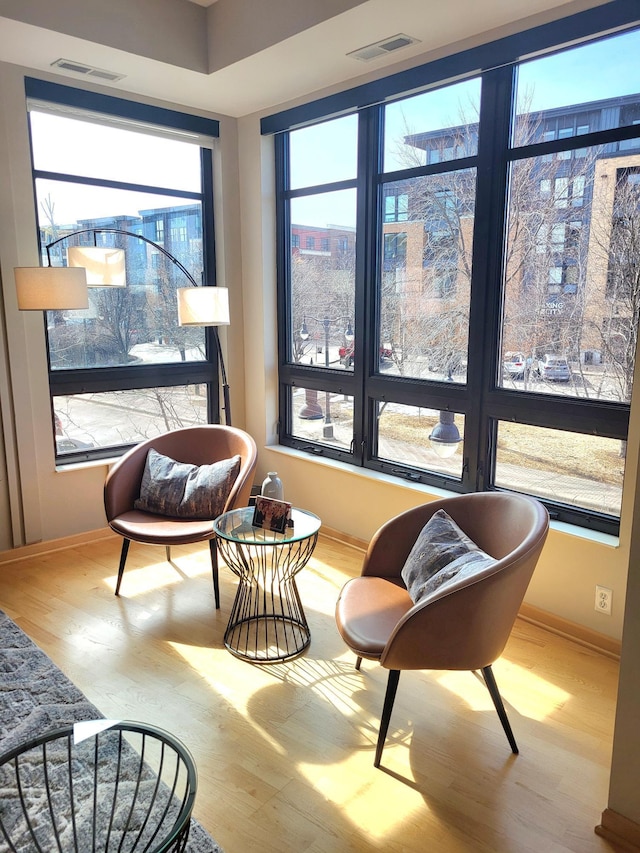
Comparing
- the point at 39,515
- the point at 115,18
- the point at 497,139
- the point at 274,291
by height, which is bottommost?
the point at 39,515

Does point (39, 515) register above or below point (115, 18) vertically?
below

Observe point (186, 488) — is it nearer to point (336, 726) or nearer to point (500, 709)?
point (336, 726)

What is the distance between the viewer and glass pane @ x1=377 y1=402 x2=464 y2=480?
360cm

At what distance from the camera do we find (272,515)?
2.86 m

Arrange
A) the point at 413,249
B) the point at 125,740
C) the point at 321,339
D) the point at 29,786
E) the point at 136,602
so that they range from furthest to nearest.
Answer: the point at 321,339
the point at 413,249
the point at 136,602
the point at 125,740
the point at 29,786

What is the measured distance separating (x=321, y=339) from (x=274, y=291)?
55 cm

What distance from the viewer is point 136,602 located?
3.36m

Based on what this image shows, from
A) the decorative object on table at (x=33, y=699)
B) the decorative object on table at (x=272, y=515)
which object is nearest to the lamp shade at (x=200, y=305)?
the decorative object on table at (x=272, y=515)

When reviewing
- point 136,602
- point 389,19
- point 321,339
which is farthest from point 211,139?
point 136,602

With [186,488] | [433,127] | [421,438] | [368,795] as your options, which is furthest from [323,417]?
[368,795]

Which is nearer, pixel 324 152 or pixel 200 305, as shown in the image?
pixel 200 305

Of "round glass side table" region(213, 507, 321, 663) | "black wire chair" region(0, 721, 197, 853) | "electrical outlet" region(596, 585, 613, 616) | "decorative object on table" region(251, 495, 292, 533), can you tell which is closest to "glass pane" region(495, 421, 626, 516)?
"electrical outlet" region(596, 585, 613, 616)

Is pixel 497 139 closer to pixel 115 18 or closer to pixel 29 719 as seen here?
pixel 115 18

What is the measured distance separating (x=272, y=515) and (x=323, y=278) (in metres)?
1.95
